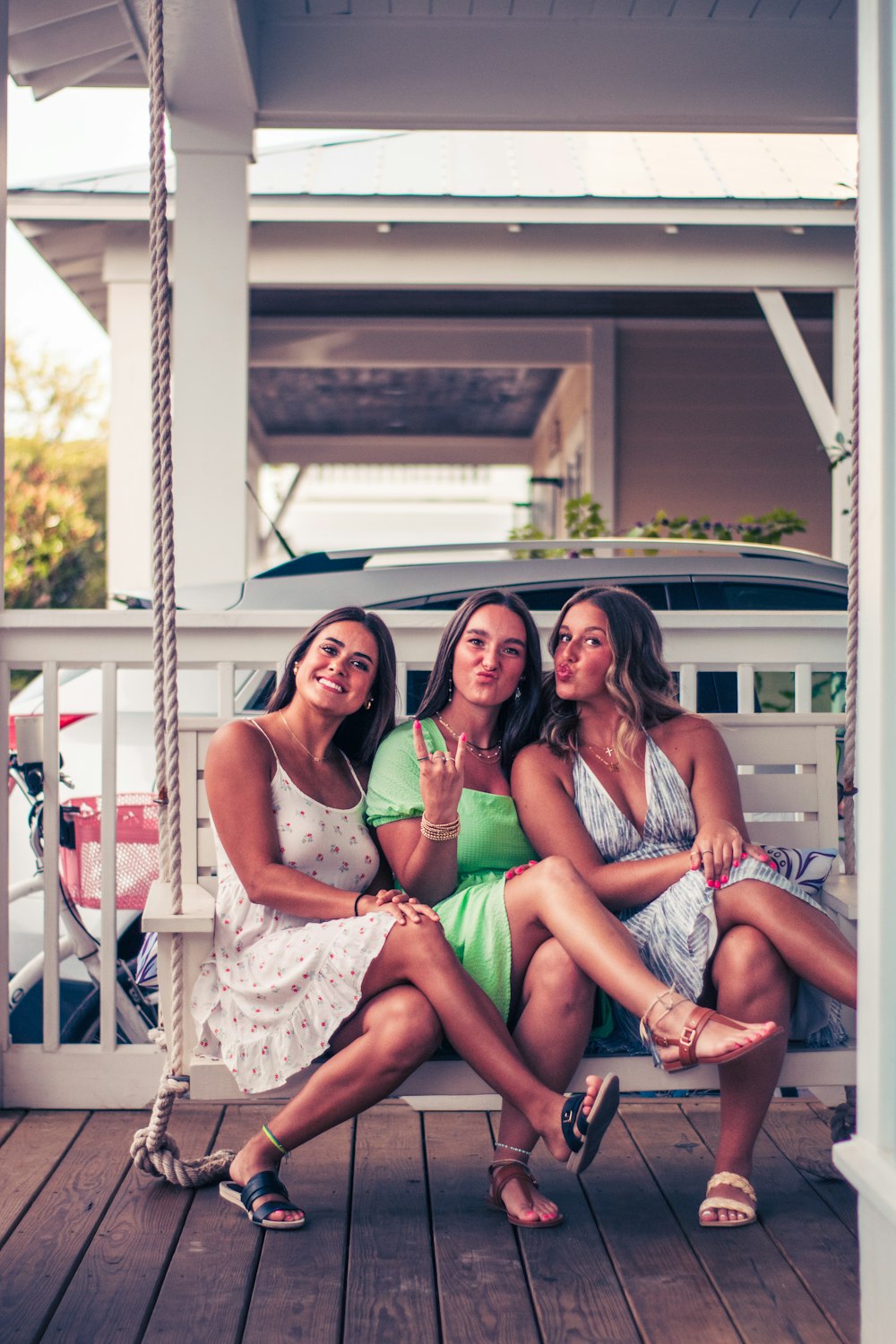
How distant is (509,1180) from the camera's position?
2295 mm

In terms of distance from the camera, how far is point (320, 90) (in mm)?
4137

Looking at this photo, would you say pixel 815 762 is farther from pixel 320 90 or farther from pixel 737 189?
pixel 737 189

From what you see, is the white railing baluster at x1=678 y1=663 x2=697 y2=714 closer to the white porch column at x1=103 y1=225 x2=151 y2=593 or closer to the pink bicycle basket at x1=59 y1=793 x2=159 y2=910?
the pink bicycle basket at x1=59 y1=793 x2=159 y2=910

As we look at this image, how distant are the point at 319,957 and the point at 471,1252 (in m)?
0.56

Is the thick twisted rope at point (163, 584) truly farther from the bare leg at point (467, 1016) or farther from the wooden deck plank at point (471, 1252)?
the wooden deck plank at point (471, 1252)

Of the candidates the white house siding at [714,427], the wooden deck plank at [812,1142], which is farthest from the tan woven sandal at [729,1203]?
the white house siding at [714,427]

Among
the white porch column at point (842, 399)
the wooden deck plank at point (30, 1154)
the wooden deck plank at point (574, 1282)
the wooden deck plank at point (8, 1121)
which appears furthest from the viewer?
the white porch column at point (842, 399)

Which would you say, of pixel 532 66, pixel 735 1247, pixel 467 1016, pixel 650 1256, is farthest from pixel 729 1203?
pixel 532 66

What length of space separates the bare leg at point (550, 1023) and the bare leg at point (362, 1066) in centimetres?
17

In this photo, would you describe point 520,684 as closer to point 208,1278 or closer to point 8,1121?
point 208,1278

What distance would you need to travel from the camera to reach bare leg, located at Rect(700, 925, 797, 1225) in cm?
221

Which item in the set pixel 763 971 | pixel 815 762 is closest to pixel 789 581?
pixel 815 762

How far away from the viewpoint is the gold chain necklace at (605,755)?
2576 millimetres

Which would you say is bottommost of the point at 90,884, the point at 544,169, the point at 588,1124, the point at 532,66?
the point at 588,1124
